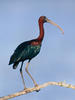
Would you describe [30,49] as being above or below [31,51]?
above

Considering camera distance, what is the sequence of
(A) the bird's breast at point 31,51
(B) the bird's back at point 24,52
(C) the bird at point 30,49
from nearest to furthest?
(B) the bird's back at point 24,52, (C) the bird at point 30,49, (A) the bird's breast at point 31,51

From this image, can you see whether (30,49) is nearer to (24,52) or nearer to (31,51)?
(31,51)

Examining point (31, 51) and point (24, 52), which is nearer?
point (24, 52)

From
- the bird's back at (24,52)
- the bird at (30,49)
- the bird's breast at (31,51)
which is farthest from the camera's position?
the bird's breast at (31,51)

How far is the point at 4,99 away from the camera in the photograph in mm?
20234

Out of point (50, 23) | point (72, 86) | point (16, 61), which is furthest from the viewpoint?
point (50, 23)

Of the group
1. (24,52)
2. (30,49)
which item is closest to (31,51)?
(30,49)

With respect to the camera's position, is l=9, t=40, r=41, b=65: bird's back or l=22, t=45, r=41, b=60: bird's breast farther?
l=22, t=45, r=41, b=60: bird's breast

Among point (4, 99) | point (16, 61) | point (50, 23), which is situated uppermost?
point (50, 23)

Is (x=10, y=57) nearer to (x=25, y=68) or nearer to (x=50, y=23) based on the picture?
(x=25, y=68)

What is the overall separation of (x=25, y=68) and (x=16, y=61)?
1.23 meters

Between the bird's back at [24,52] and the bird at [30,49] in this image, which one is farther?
the bird at [30,49]

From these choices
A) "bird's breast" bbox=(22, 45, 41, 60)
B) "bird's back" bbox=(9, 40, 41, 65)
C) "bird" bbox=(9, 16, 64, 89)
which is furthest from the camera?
"bird's breast" bbox=(22, 45, 41, 60)

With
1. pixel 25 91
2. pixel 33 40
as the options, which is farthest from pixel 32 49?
pixel 25 91
